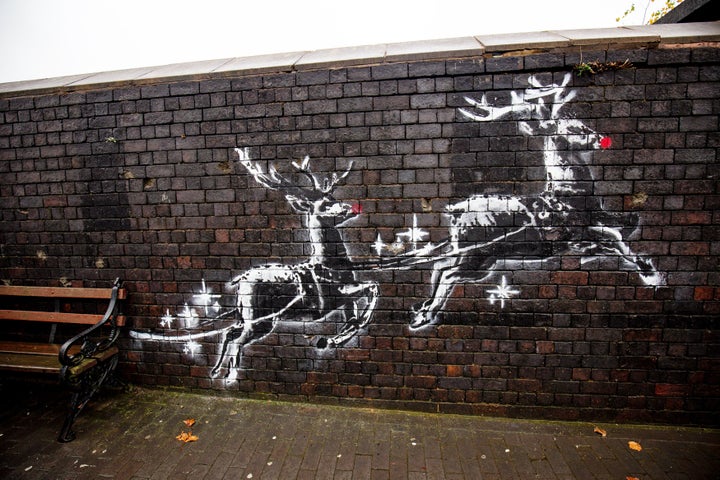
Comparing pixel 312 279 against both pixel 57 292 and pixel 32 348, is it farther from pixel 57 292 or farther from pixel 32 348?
pixel 32 348

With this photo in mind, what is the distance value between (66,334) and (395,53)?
415cm

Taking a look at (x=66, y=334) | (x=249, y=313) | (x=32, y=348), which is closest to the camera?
(x=249, y=313)

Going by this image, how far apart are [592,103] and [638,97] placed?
1.08 ft

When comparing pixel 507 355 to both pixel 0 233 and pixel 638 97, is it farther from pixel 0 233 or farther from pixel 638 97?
pixel 0 233

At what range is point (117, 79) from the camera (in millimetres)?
3117

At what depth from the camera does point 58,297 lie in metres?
3.27

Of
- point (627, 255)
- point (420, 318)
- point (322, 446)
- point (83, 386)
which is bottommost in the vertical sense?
point (322, 446)

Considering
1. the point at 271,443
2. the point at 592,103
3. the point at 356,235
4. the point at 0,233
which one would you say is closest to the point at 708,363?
the point at 592,103

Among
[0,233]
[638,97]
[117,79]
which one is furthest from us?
[0,233]

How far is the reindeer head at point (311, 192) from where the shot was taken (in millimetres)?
2898

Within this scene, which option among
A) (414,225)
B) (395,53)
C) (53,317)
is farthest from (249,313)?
(395,53)

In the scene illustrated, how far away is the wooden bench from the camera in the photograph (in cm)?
280

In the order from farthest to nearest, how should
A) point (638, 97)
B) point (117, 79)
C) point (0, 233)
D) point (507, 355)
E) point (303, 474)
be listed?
point (0, 233) → point (117, 79) → point (507, 355) → point (638, 97) → point (303, 474)

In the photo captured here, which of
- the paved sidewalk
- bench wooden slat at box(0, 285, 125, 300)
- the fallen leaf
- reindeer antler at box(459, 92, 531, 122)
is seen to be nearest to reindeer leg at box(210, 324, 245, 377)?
the paved sidewalk
